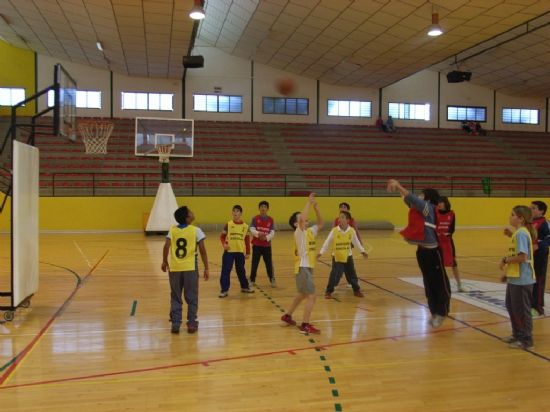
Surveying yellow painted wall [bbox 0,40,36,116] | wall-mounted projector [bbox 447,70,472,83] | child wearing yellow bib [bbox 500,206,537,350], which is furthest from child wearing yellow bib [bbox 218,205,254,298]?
yellow painted wall [bbox 0,40,36,116]

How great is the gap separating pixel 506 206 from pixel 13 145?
22.3 metres

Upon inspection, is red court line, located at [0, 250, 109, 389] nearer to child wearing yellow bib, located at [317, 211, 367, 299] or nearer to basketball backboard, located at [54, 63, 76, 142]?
basketball backboard, located at [54, 63, 76, 142]

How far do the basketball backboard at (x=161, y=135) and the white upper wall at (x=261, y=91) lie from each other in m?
8.54

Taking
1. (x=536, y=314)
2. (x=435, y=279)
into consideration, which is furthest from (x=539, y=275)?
(x=435, y=279)

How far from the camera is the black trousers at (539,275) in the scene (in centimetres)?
702

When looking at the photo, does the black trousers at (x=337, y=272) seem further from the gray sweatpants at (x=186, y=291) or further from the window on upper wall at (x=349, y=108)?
the window on upper wall at (x=349, y=108)

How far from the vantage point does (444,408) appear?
4188mm

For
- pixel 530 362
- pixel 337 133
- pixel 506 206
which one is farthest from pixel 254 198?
pixel 530 362

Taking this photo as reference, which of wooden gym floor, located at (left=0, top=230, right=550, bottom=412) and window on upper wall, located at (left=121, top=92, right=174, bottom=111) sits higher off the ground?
window on upper wall, located at (left=121, top=92, right=174, bottom=111)

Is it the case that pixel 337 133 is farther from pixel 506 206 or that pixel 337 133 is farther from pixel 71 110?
pixel 71 110

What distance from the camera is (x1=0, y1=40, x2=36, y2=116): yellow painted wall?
25938 mm

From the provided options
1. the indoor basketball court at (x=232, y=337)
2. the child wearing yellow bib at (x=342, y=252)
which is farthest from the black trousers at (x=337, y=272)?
the indoor basketball court at (x=232, y=337)

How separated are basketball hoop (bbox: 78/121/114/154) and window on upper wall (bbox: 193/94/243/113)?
17.5 feet

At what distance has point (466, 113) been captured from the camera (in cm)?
3159
